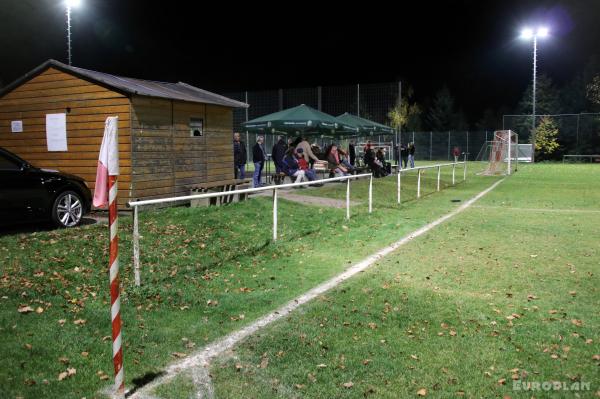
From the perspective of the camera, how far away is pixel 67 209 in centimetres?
986

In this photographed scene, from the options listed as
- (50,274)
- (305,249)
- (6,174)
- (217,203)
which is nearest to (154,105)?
(217,203)

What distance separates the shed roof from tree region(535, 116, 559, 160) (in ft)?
144

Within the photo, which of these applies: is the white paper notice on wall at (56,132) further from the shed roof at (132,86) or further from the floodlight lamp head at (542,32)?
the floodlight lamp head at (542,32)

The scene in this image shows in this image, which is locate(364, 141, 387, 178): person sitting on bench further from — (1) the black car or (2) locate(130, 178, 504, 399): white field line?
(2) locate(130, 178, 504, 399): white field line

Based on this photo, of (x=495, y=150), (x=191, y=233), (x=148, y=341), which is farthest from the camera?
(x=495, y=150)

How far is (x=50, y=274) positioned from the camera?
21.7 feet

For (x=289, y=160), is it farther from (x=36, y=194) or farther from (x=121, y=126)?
(x=36, y=194)

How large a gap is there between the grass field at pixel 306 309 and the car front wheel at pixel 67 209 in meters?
0.47

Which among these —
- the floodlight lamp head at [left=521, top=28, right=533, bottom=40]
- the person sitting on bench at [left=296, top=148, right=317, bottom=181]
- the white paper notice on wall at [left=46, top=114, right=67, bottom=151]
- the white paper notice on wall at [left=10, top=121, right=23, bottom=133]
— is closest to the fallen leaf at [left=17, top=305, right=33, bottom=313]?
the white paper notice on wall at [left=46, top=114, right=67, bottom=151]

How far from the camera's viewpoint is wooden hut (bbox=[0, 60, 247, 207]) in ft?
41.0

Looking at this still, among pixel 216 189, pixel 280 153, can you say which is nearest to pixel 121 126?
pixel 216 189

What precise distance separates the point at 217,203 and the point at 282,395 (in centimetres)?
930

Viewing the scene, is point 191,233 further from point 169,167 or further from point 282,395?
point 282,395

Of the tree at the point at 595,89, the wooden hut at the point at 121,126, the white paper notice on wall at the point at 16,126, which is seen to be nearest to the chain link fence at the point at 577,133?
the tree at the point at 595,89
